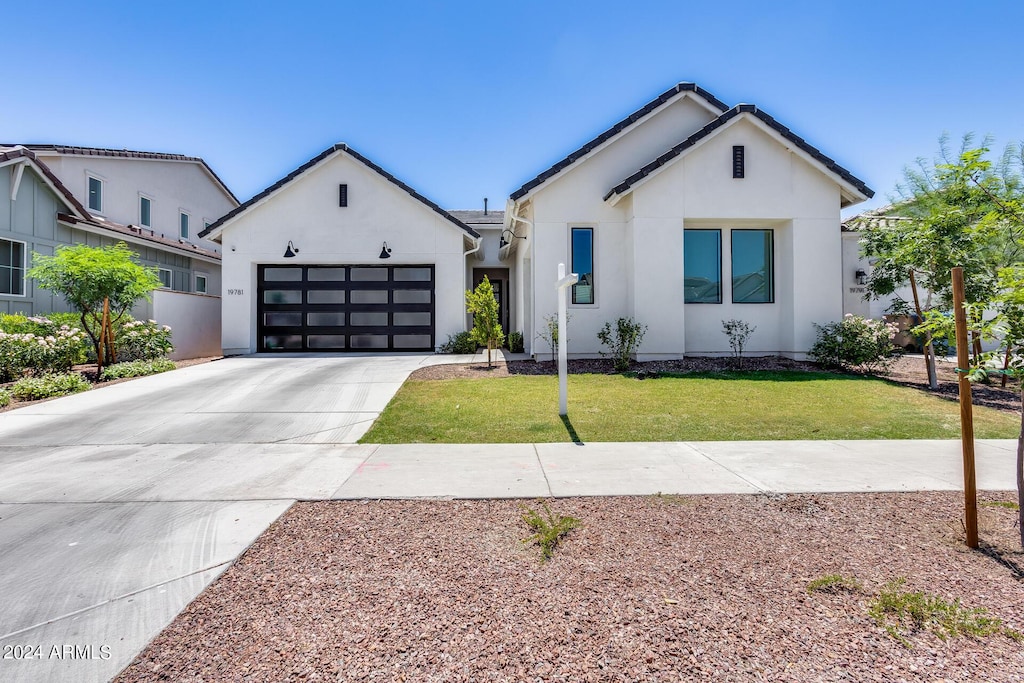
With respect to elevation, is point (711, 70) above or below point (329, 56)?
above

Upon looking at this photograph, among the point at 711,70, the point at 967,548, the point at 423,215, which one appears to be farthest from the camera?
the point at 423,215

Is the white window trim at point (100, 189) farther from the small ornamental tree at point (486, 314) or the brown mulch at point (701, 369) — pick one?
the small ornamental tree at point (486, 314)

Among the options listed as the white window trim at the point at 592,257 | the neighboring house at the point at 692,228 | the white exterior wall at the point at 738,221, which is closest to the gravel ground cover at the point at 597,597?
the white exterior wall at the point at 738,221

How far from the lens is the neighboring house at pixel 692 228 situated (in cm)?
1159

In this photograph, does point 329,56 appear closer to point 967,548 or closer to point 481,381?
point 481,381

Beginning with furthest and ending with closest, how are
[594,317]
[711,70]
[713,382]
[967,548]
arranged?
[711,70] → [594,317] → [713,382] → [967,548]

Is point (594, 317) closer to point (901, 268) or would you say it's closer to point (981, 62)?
point (901, 268)

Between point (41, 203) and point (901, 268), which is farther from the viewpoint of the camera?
point (41, 203)

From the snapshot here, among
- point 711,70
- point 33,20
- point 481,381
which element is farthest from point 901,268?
point 33,20

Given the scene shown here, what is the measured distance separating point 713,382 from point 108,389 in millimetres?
11518

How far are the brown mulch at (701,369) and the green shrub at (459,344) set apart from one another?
2545mm

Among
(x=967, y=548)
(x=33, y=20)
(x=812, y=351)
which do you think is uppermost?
(x=33, y=20)

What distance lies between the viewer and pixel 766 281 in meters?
12.4

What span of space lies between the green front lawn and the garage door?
6148 mm
